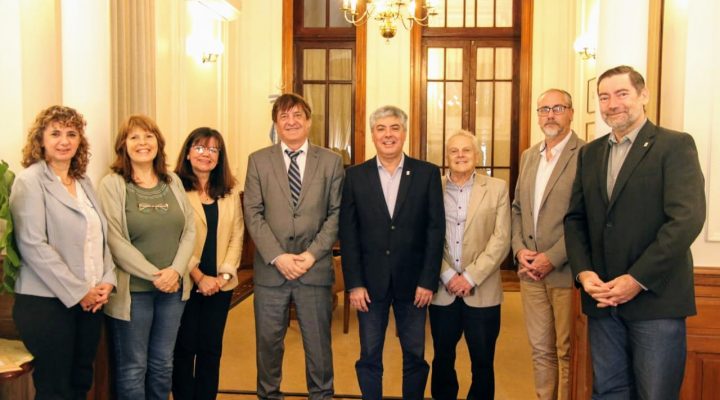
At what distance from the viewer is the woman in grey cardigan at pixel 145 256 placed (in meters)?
3.06

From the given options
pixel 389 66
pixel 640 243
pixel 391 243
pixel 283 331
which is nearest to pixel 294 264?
pixel 283 331

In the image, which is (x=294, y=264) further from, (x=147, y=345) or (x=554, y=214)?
(x=554, y=214)

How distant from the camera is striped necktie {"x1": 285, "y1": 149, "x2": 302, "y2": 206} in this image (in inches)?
137

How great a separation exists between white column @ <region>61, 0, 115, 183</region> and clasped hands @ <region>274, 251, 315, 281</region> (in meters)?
1.07

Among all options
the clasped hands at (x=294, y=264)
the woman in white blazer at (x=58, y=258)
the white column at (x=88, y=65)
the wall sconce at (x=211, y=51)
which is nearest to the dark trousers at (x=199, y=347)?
the clasped hands at (x=294, y=264)

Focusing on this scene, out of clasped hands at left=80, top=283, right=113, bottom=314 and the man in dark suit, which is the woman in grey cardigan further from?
the man in dark suit

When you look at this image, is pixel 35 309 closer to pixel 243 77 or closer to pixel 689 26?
pixel 689 26

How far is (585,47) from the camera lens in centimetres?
734

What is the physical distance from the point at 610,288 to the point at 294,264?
154cm

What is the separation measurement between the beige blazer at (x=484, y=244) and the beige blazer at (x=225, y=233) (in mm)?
1089

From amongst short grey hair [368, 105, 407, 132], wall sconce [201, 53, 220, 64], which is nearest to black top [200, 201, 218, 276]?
short grey hair [368, 105, 407, 132]

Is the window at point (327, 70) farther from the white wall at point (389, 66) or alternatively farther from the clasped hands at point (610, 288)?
the clasped hands at point (610, 288)

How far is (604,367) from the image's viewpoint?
2.79 m

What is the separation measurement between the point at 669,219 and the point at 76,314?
2.52 m
